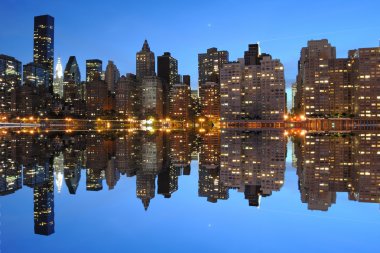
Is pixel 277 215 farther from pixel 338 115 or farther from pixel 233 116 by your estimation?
pixel 233 116

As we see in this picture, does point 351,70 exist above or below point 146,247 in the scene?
above

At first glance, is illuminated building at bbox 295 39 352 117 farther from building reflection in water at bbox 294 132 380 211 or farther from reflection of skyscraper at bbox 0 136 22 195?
reflection of skyscraper at bbox 0 136 22 195

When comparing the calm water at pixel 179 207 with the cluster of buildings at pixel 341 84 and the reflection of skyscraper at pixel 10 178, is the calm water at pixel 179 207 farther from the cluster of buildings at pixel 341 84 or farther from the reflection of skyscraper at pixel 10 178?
the cluster of buildings at pixel 341 84

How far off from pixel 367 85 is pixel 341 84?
1371cm

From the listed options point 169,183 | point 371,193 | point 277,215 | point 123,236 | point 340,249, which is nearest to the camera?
point 340,249

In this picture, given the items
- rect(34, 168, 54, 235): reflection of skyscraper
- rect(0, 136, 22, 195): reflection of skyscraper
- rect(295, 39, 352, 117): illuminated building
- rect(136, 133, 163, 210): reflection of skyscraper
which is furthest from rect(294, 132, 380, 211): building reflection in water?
rect(295, 39, 352, 117): illuminated building

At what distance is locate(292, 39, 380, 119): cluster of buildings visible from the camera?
16525 cm

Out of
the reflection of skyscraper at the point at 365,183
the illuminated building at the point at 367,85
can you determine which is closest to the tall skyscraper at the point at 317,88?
the illuminated building at the point at 367,85

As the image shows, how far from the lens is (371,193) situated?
13758 millimetres

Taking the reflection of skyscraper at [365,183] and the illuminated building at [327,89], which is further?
the illuminated building at [327,89]

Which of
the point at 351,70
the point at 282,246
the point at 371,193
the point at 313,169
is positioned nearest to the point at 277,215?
the point at 282,246

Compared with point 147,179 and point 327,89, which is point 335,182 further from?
point 327,89

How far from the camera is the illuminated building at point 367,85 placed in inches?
6422

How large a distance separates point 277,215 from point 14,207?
295 inches
